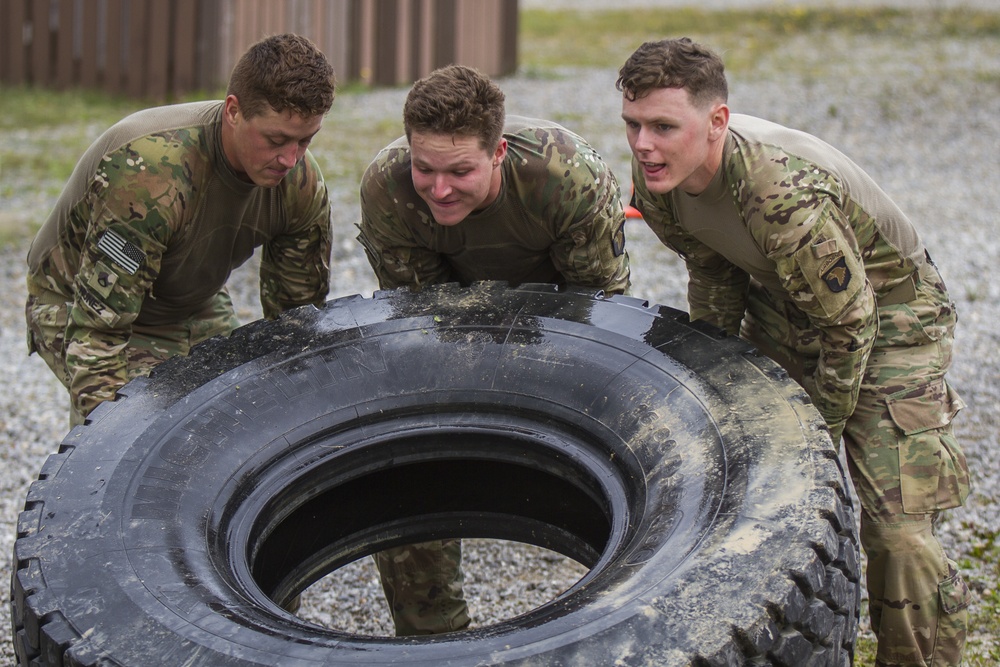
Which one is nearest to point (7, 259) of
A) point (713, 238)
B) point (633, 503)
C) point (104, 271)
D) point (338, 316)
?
point (104, 271)

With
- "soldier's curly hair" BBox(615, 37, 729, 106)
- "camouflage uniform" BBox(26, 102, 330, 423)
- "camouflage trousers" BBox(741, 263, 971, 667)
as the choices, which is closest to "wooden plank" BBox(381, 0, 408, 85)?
"camouflage uniform" BBox(26, 102, 330, 423)

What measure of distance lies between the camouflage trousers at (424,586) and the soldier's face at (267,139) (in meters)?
1.35

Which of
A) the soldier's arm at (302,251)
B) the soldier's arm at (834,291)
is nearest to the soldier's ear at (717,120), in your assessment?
the soldier's arm at (834,291)

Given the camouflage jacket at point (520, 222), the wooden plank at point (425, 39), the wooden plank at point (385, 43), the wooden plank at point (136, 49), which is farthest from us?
the wooden plank at point (425, 39)

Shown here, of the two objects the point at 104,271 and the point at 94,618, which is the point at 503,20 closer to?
the point at 104,271

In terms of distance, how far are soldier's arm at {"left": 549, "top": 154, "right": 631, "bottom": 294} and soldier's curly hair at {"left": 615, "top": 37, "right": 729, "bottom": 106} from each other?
494 millimetres

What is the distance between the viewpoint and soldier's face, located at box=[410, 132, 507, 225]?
10.5 ft

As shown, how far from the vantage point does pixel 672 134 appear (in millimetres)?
3004

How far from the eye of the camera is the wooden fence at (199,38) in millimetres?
11102

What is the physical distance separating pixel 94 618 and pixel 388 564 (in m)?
1.81

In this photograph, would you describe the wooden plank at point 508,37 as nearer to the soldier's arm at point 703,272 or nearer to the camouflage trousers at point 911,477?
the soldier's arm at point 703,272

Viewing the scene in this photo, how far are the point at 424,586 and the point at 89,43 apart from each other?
949cm

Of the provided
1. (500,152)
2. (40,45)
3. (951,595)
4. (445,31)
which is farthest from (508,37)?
(951,595)

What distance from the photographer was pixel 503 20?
515 inches
